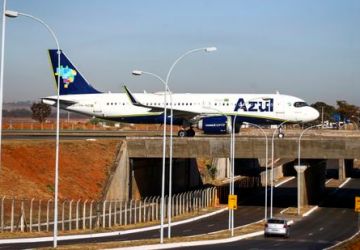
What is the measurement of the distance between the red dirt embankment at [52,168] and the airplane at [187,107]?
4.18 meters

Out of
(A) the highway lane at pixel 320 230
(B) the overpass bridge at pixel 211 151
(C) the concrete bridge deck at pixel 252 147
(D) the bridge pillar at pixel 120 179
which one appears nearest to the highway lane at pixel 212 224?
(A) the highway lane at pixel 320 230

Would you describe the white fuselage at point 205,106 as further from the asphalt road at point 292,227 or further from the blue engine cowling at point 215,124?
the asphalt road at point 292,227

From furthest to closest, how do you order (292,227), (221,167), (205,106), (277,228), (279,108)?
(221,167) < (205,106) < (279,108) < (292,227) < (277,228)

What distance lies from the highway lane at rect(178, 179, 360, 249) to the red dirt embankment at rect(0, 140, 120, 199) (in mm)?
20668

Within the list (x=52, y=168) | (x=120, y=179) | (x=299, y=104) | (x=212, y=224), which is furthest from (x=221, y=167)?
(x=212, y=224)

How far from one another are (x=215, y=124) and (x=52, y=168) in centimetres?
1795

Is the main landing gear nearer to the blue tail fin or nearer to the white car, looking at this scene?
the blue tail fin

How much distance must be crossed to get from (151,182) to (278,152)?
16827mm

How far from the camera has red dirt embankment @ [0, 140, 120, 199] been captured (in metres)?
63.4

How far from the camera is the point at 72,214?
187 ft

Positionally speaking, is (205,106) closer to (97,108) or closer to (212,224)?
(97,108)

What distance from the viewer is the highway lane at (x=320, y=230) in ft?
151

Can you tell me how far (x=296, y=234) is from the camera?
187 feet

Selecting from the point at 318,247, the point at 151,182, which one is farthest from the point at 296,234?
the point at 151,182
